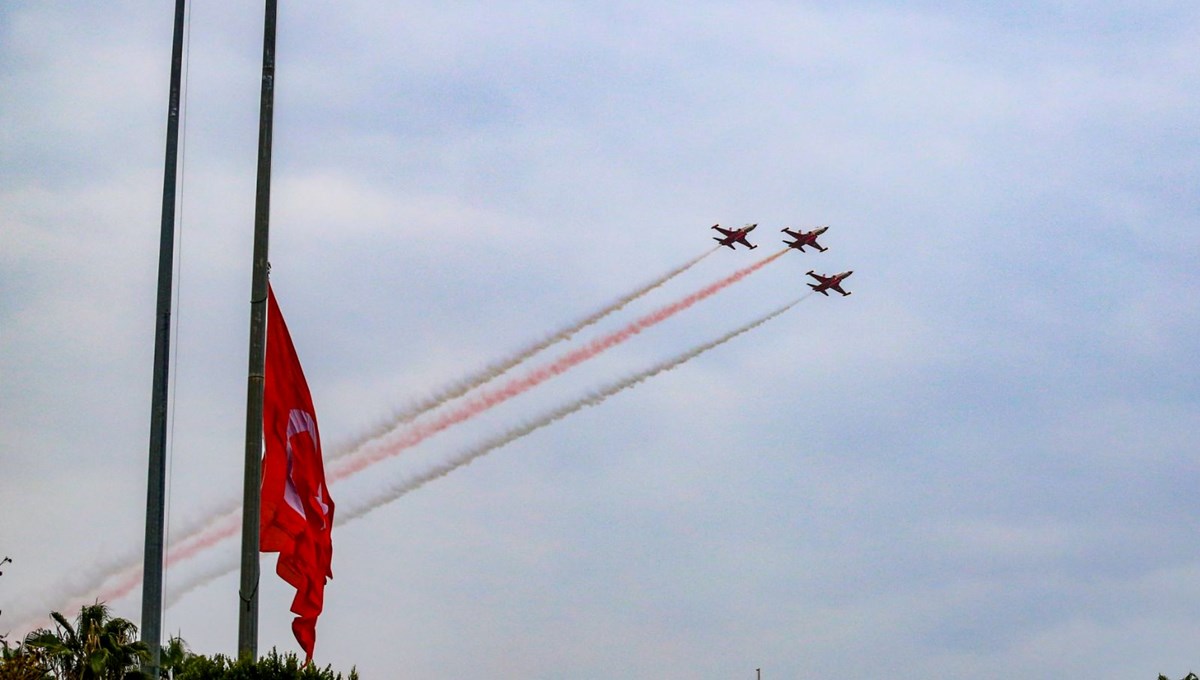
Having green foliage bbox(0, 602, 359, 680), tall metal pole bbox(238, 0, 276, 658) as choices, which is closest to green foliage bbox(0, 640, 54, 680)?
green foliage bbox(0, 602, 359, 680)

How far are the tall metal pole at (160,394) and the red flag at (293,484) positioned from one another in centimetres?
185

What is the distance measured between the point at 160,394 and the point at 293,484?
8.99 feet

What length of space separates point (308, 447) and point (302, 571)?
1993 mm

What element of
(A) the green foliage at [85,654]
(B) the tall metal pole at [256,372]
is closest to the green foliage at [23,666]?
(A) the green foliage at [85,654]

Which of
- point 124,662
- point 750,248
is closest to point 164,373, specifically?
point 124,662

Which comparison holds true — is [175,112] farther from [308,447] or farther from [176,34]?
[308,447]

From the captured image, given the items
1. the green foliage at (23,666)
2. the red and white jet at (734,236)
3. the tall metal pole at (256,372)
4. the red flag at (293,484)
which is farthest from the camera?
the red and white jet at (734,236)

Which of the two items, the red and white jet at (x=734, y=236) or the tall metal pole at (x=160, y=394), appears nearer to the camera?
Result: the tall metal pole at (x=160, y=394)

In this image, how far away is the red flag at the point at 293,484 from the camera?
74.8 ft

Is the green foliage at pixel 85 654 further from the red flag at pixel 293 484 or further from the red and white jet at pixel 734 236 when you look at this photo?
the red and white jet at pixel 734 236

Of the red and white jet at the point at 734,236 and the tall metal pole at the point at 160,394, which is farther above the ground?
the red and white jet at the point at 734,236

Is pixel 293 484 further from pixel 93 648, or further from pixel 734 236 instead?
pixel 734 236

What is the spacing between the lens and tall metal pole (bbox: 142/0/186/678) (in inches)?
911

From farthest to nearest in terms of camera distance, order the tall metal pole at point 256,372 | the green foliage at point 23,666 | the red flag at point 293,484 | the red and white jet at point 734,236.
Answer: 1. the red and white jet at point 734,236
2. the green foliage at point 23,666
3. the red flag at point 293,484
4. the tall metal pole at point 256,372
